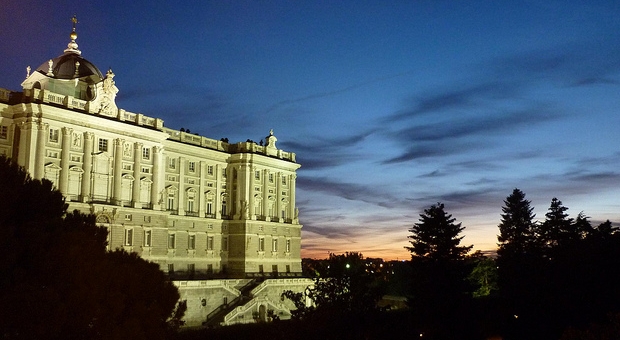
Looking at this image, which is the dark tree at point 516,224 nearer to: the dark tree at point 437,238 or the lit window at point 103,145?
the dark tree at point 437,238

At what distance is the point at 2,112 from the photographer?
52.1 m

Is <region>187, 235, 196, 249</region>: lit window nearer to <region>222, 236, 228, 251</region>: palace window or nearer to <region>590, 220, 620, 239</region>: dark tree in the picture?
<region>222, 236, 228, 251</region>: palace window

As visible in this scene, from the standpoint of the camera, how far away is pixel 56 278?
69.6 feet

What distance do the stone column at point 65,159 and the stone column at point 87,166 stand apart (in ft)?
5.87

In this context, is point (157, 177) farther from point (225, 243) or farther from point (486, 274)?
point (486, 274)

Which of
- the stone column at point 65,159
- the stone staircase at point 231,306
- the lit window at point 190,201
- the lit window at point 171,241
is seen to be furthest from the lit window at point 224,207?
the stone column at point 65,159

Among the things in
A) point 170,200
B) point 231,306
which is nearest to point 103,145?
point 170,200

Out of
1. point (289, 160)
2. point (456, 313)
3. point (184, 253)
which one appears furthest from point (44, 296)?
point (289, 160)

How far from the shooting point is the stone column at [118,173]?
57.9m

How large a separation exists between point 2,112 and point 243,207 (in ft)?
100

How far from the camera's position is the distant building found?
5341 cm

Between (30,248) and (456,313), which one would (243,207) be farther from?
(30,248)

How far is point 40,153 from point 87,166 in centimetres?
482

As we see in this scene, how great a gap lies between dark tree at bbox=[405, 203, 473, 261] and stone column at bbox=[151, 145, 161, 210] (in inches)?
1031
